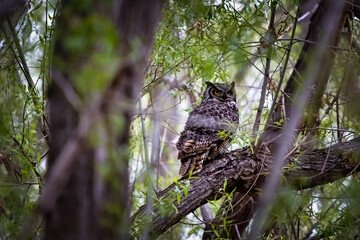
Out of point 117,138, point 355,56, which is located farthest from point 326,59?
point 117,138

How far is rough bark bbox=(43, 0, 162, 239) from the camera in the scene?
1.09m

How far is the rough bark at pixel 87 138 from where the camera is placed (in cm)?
109

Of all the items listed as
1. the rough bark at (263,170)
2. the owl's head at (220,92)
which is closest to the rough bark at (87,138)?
the rough bark at (263,170)

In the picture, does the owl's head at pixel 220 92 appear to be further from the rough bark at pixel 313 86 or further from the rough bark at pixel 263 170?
the rough bark at pixel 263 170

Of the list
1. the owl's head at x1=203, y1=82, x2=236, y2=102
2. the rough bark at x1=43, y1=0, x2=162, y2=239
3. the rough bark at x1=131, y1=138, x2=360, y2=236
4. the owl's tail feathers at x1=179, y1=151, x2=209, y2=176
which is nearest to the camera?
the rough bark at x1=43, y1=0, x2=162, y2=239

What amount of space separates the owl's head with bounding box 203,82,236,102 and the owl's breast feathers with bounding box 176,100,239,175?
24cm

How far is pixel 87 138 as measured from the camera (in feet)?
3.52

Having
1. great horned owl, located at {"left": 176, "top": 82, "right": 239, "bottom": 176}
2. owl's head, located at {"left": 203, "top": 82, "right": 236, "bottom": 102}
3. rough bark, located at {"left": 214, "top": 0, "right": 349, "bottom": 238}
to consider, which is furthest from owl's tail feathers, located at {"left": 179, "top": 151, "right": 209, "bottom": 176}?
owl's head, located at {"left": 203, "top": 82, "right": 236, "bottom": 102}

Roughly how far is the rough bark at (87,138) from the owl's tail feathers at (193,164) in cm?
152

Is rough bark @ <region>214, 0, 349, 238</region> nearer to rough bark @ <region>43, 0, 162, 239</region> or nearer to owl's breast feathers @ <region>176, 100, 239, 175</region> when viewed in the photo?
owl's breast feathers @ <region>176, 100, 239, 175</region>

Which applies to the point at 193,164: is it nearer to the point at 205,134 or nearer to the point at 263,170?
the point at 205,134

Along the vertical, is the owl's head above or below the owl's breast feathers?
above

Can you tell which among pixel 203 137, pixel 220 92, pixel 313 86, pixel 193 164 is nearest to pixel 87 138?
pixel 193 164

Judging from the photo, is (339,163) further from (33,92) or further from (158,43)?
(33,92)
